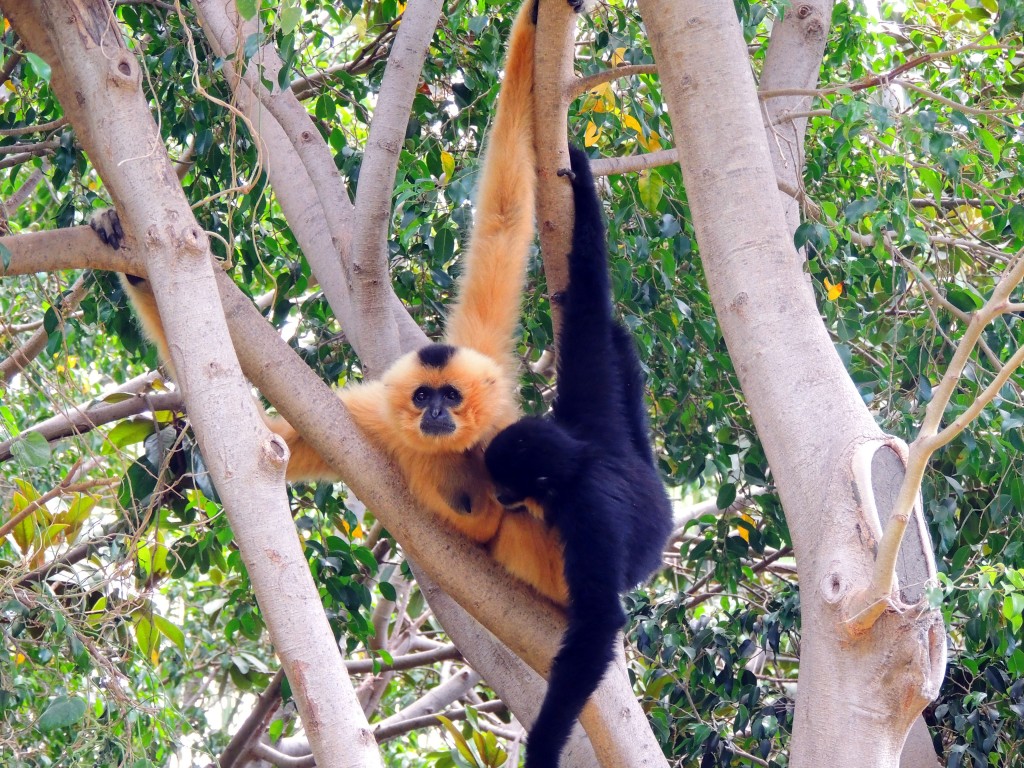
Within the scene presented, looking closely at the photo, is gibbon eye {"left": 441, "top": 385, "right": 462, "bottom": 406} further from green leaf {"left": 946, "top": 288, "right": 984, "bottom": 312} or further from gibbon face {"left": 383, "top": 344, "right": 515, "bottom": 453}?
green leaf {"left": 946, "top": 288, "right": 984, "bottom": 312}

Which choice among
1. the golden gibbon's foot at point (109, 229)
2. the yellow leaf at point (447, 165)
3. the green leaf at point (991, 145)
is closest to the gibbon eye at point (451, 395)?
the yellow leaf at point (447, 165)

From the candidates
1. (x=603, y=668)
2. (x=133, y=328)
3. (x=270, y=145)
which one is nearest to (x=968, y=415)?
(x=603, y=668)

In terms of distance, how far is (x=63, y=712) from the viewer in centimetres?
270

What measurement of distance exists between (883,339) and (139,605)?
3072 millimetres

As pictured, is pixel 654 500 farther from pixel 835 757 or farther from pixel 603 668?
pixel 835 757

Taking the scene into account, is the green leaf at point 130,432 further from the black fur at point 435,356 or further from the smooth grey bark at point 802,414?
the smooth grey bark at point 802,414

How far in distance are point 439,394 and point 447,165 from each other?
0.96 metres

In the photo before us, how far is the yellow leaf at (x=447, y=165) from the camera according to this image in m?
3.71

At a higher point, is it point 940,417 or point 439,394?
point 940,417

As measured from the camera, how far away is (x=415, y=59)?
3.21 meters

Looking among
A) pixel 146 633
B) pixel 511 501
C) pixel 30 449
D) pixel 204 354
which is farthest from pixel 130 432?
pixel 204 354

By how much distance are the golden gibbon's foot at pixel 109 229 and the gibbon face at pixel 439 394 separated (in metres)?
0.97

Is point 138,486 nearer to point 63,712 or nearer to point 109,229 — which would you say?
point 63,712

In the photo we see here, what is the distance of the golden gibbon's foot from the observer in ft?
8.72
